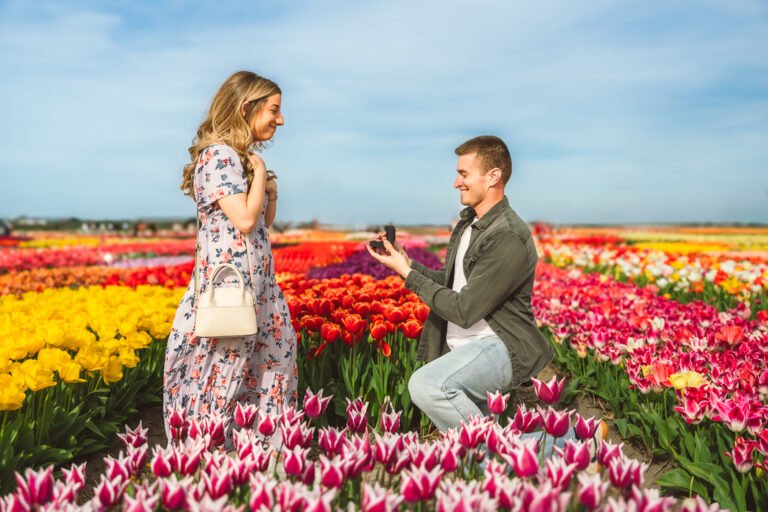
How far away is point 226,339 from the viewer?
3014 mm

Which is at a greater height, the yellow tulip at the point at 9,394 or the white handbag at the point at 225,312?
the white handbag at the point at 225,312

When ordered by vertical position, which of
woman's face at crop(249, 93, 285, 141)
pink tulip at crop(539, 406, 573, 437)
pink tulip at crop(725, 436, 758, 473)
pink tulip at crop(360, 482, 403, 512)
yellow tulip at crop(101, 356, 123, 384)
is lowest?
pink tulip at crop(725, 436, 758, 473)

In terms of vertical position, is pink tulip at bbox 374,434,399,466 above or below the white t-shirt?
below

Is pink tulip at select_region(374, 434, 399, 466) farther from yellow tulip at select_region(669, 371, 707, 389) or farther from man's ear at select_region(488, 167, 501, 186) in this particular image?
yellow tulip at select_region(669, 371, 707, 389)

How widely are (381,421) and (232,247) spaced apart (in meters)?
1.08

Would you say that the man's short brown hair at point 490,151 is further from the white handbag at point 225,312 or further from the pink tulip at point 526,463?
the pink tulip at point 526,463

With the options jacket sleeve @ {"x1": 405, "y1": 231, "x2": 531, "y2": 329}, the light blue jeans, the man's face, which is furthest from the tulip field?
the man's face

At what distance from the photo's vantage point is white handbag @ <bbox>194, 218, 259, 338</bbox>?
279 centimetres

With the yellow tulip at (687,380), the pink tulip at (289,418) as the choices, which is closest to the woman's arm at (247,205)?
the pink tulip at (289,418)

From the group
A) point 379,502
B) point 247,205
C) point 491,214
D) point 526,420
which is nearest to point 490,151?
point 491,214

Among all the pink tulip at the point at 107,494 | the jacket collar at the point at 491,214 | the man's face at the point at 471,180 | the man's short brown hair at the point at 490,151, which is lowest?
the pink tulip at the point at 107,494

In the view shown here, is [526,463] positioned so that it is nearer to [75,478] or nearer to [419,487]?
[419,487]

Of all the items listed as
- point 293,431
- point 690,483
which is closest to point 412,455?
point 293,431

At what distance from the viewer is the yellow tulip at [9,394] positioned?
280 cm
